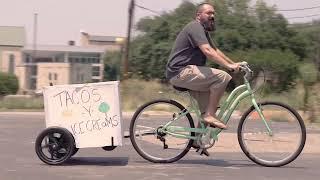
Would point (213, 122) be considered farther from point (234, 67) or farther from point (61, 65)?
point (61, 65)

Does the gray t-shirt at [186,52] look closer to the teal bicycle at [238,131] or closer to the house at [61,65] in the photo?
the teal bicycle at [238,131]

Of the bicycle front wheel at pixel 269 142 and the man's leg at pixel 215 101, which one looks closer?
the man's leg at pixel 215 101

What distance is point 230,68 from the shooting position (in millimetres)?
7789

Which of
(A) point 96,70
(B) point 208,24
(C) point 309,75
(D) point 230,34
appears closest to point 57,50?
(A) point 96,70

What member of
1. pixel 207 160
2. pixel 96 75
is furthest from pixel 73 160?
pixel 96 75

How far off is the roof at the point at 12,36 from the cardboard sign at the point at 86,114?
73.1 m

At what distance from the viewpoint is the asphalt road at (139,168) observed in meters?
7.26

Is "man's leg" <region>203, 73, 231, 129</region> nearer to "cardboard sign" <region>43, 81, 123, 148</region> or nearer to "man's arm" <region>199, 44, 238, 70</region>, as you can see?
"man's arm" <region>199, 44, 238, 70</region>

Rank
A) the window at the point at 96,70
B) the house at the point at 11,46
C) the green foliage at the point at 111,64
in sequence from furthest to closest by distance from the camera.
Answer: the green foliage at the point at 111,64, the house at the point at 11,46, the window at the point at 96,70

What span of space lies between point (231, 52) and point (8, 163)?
4660cm

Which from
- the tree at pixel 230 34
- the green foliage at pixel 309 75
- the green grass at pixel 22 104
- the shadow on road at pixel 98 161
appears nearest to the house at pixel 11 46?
the tree at pixel 230 34

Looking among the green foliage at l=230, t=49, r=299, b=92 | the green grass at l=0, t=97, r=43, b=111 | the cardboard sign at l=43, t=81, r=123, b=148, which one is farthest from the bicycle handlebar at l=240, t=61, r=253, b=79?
the green foliage at l=230, t=49, r=299, b=92

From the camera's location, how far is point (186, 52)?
7961mm

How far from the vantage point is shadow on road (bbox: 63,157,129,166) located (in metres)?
8.09
